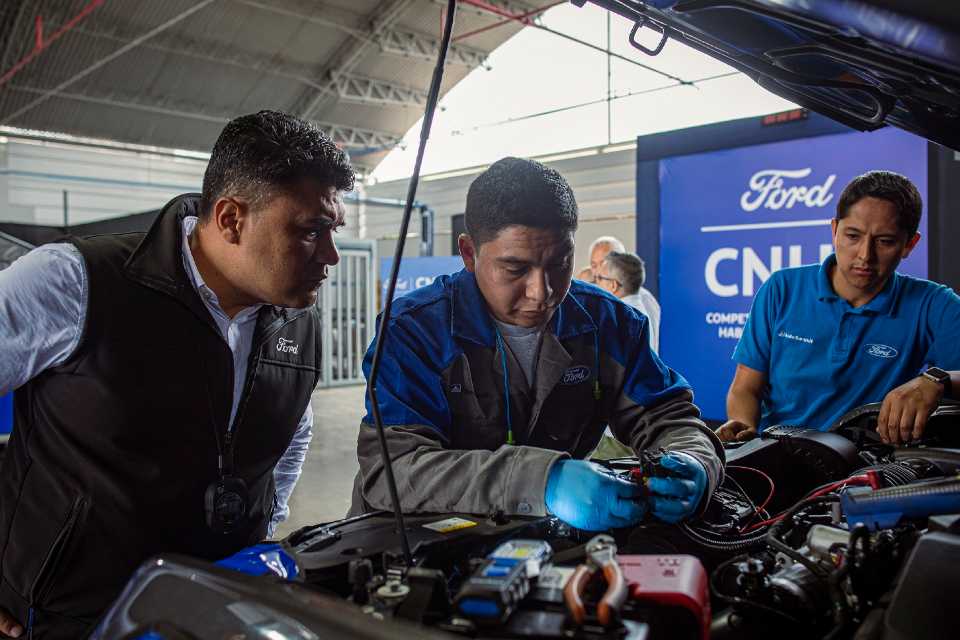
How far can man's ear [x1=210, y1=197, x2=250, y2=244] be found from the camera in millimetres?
1498

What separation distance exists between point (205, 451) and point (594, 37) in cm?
956

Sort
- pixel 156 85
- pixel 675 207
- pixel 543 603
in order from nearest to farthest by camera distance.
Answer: pixel 543 603 → pixel 675 207 → pixel 156 85

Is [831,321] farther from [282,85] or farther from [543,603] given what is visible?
[282,85]

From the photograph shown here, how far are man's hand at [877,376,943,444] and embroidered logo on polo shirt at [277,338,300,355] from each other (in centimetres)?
130

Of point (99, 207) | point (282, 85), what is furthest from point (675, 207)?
point (99, 207)

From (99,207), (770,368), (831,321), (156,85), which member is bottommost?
(770,368)

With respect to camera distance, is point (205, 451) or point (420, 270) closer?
point (205, 451)

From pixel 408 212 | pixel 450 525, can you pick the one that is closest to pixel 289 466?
pixel 450 525

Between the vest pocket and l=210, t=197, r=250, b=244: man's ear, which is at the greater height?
l=210, t=197, r=250, b=244: man's ear

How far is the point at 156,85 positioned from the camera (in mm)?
11289

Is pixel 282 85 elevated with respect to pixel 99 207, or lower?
elevated

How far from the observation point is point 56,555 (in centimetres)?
135

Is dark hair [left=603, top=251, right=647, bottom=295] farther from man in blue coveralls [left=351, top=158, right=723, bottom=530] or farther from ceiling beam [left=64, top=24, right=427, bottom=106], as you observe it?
ceiling beam [left=64, top=24, right=427, bottom=106]

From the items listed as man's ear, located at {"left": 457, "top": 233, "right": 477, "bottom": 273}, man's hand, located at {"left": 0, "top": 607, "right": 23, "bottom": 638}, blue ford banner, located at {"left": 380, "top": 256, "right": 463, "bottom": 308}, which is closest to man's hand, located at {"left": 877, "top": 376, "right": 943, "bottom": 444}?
man's ear, located at {"left": 457, "top": 233, "right": 477, "bottom": 273}
